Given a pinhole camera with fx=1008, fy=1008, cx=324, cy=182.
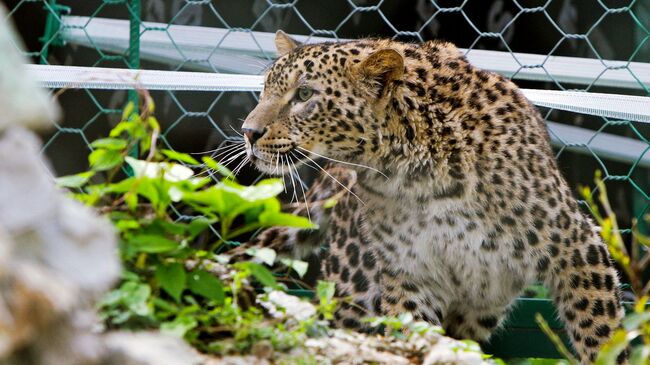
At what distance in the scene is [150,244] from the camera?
5.41ft

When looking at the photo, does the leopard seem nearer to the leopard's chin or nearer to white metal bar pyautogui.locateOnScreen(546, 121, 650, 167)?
the leopard's chin

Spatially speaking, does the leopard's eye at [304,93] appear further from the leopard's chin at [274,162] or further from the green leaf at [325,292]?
the green leaf at [325,292]

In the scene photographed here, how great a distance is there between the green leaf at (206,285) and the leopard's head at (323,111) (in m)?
0.94

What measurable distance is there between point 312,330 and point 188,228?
0.29 metres

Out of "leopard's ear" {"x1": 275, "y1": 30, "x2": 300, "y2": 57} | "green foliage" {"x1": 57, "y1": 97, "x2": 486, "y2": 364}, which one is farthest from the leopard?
"green foliage" {"x1": 57, "y1": 97, "x2": 486, "y2": 364}

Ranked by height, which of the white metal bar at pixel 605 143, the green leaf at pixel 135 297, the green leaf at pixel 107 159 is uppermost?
the green leaf at pixel 107 159

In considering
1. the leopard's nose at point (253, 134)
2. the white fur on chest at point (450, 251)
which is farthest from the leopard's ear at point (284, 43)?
the white fur on chest at point (450, 251)

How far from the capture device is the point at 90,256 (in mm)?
1169

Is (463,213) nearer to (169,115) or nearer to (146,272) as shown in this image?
(146,272)

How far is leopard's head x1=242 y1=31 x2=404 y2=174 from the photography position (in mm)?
2676

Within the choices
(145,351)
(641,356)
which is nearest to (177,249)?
(145,351)

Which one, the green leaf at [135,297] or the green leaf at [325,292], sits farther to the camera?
the green leaf at [325,292]

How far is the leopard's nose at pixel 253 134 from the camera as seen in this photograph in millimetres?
2650

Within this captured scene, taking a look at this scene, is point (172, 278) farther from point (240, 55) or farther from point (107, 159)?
point (240, 55)
